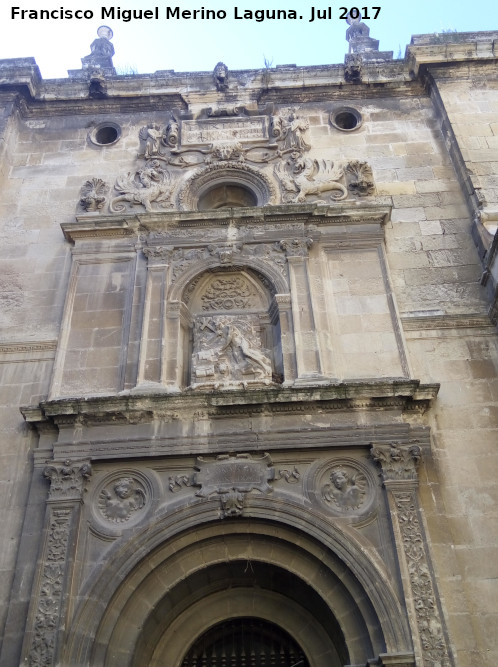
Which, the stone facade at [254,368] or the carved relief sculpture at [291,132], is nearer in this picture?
the stone facade at [254,368]

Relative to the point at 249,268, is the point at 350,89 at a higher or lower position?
higher

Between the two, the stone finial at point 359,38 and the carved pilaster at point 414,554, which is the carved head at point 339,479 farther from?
the stone finial at point 359,38

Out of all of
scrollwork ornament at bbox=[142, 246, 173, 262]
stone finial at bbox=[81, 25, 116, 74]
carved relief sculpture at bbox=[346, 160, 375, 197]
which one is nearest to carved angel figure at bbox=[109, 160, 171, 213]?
scrollwork ornament at bbox=[142, 246, 173, 262]

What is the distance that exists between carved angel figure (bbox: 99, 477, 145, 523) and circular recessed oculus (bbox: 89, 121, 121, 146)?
26.1ft

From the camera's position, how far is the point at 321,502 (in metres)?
8.91

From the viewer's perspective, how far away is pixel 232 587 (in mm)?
9484

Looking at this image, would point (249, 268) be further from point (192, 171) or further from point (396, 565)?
point (396, 565)

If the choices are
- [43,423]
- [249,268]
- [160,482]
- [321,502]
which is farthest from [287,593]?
[249,268]

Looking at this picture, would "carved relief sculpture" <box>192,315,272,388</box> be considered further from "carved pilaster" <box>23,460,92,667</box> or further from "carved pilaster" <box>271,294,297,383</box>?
"carved pilaster" <box>23,460,92,667</box>

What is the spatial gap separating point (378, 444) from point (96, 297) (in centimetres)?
531

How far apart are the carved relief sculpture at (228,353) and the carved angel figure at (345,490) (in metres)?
1.84

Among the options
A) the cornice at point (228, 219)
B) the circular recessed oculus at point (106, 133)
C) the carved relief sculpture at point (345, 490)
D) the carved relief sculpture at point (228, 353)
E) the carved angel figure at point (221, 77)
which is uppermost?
the carved angel figure at point (221, 77)

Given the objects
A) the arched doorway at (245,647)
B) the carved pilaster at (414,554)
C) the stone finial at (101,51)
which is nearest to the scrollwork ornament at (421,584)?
the carved pilaster at (414,554)

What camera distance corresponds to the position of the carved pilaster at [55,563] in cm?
783
